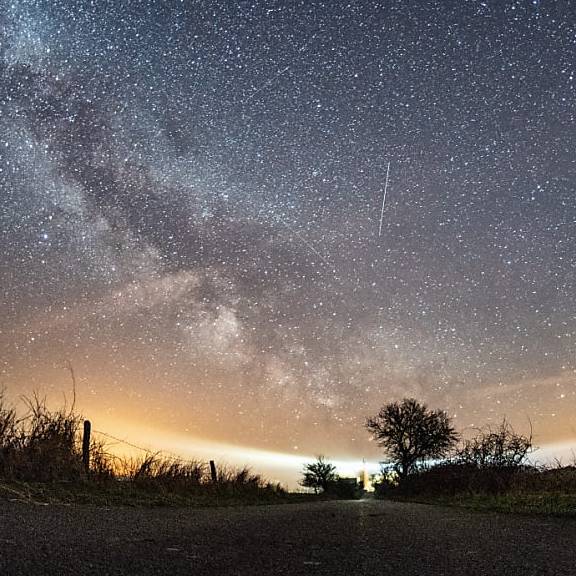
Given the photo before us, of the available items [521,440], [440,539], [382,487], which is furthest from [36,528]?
[382,487]

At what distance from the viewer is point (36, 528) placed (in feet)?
16.4

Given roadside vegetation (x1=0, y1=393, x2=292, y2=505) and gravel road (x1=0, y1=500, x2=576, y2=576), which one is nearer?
gravel road (x1=0, y1=500, x2=576, y2=576)

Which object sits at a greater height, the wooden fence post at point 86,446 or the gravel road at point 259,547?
the wooden fence post at point 86,446

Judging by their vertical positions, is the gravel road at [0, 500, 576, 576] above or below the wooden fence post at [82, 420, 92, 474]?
below

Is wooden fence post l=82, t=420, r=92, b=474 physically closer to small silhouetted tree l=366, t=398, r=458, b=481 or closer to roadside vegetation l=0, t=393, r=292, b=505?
roadside vegetation l=0, t=393, r=292, b=505

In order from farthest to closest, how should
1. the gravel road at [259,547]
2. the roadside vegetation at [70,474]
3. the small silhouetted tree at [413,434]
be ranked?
the small silhouetted tree at [413,434] → the roadside vegetation at [70,474] → the gravel road at [259,547]

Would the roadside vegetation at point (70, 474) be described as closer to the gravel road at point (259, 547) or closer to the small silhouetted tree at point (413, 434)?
the gravel road at point (259, 547)

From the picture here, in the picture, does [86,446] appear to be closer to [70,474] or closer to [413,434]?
[70,474]

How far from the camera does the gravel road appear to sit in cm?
378

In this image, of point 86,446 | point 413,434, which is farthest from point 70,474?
point 413,434

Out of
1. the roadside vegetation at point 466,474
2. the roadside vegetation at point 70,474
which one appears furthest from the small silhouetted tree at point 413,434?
the roadside vegetation at point 70,474

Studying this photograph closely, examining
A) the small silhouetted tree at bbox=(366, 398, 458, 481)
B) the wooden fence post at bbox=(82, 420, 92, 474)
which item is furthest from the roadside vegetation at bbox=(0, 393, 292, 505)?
the small silhouetted tree at bbox=(366, 398, 458, 481)

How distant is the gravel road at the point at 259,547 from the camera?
3775 mm

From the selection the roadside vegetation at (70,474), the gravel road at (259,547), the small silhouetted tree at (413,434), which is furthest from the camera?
the small silhouetted tree at (413,434)
